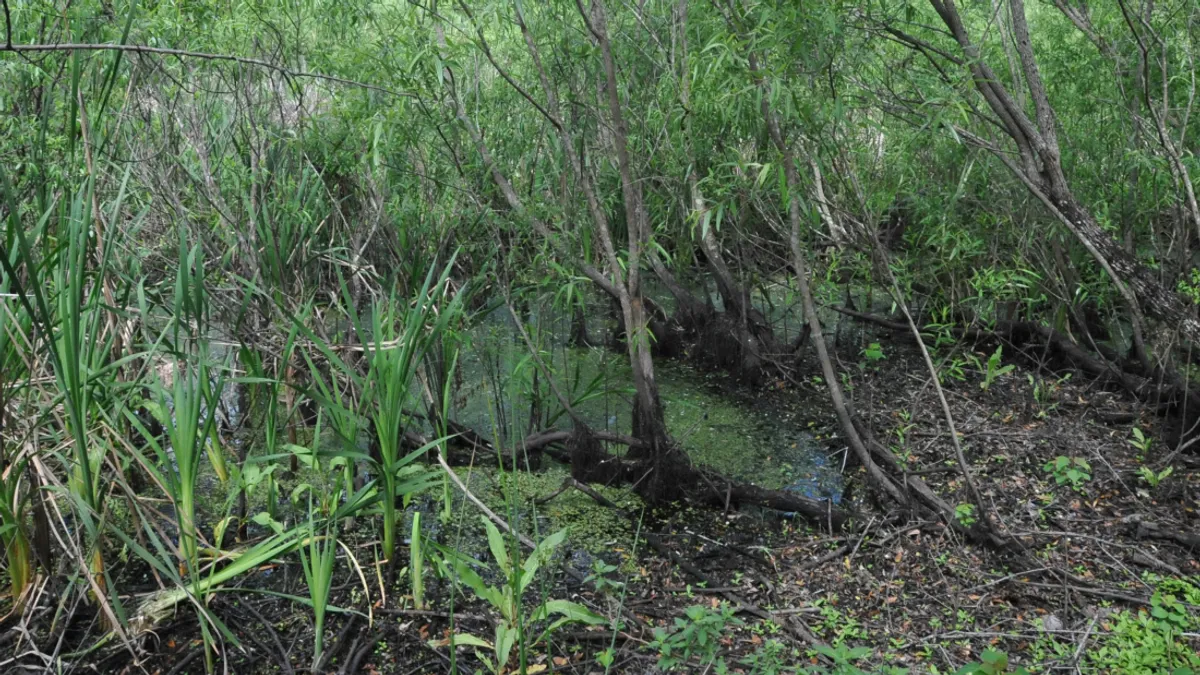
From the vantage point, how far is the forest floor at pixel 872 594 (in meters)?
2.65

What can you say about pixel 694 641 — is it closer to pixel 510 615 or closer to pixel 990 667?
pixel 510 615

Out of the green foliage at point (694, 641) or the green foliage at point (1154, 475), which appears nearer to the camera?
the green foliage at point (694, 641)

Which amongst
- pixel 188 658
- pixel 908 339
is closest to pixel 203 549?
pixel 188 658

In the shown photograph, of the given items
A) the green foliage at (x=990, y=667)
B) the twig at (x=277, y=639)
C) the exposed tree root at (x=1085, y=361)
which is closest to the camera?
the green foliage at (x=990, y=667)

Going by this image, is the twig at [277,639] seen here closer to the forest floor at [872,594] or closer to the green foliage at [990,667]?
the forest floor at [872,594]

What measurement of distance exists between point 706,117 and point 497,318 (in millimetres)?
2911

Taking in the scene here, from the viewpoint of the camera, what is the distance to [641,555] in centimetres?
334

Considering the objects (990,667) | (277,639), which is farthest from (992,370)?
(277,639)

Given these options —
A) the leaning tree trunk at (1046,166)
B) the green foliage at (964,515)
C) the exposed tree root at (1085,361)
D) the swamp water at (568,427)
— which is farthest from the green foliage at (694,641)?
the exposed tree root at (1085,361)

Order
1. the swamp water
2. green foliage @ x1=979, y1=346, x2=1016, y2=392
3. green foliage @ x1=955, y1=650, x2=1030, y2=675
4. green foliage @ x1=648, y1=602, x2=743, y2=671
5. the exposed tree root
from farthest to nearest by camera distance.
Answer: green foliage @ x1=979, y1=346, x2=1016, y2=392
the exposed tree root
the swamp water
green foliage @ x1=648, y1=602, x2=743, y2=671
green foliage @ x1=955, y1=650, x2=1030, y2=675

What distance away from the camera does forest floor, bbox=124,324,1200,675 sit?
265 cm

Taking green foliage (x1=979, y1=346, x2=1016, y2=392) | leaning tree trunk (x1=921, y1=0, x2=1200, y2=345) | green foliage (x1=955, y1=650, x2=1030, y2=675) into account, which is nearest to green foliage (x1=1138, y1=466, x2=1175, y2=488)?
leaning tree trunk (x1=921, y1=0, x2=1200, y2=345)

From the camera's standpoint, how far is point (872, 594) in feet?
9.98

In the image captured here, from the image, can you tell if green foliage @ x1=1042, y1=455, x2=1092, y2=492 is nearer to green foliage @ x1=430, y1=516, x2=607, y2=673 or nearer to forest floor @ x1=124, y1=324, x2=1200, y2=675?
forest floor @ x1=124, y1=324, x2=1200, y2=675
